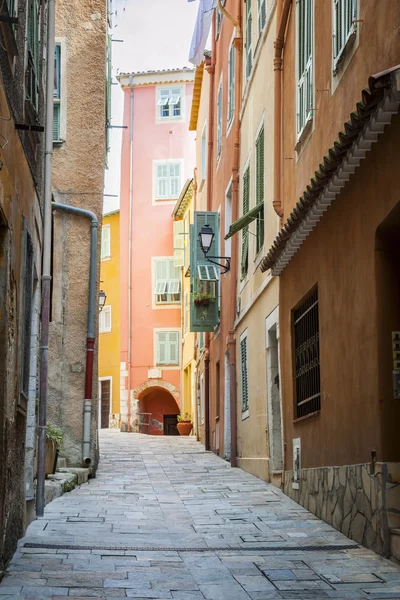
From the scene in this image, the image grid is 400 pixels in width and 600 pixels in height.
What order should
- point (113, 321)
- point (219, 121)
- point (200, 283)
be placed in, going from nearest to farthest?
1. point (219, 121)
2. point (200, 283)
3. point (113, 321)

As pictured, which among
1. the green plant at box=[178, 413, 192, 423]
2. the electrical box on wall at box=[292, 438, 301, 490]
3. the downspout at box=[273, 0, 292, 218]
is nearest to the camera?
the electrical box on wall at box=[292, 438, 301, 490]

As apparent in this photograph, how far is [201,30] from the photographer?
74.1 ft

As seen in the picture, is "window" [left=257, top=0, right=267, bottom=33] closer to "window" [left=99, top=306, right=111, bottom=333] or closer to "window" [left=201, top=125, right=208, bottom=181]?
"window" [left=201, top=125, right=208, bottom=181]

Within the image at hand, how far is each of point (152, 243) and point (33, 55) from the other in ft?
102

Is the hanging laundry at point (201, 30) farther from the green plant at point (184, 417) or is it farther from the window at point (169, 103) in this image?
the window at point (169, 103)

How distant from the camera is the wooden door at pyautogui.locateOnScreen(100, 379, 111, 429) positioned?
4059 centimetres

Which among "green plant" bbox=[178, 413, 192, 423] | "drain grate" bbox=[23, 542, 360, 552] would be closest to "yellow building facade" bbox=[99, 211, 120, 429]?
"green plant" bbox=[178, 413, 192, 423]

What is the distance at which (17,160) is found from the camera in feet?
25.0

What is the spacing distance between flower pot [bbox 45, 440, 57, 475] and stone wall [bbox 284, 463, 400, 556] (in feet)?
11.8

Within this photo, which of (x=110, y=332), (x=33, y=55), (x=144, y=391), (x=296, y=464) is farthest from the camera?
(x=110, y=332)

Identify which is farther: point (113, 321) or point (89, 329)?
point (113, 321)

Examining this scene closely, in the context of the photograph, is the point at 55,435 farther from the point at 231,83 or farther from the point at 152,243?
the point at 152,243

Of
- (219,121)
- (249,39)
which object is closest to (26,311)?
(249,39)

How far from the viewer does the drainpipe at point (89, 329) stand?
49.2 ft
